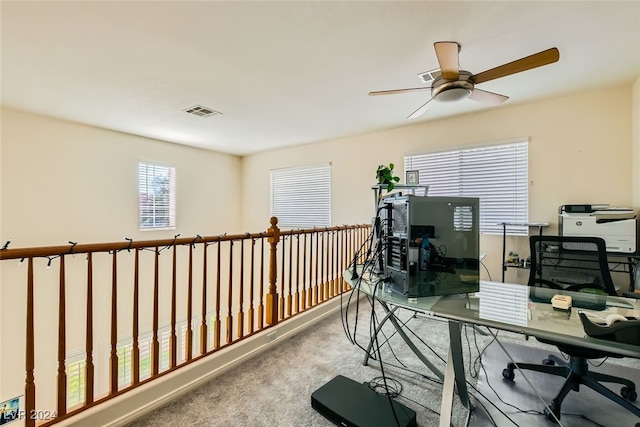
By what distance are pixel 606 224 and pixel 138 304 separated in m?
3.95

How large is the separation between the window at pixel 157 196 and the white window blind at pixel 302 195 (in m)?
1.81

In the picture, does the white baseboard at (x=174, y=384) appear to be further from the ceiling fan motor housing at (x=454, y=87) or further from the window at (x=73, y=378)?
the window at (x=73, y=378)

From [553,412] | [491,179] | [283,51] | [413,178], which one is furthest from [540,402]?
[283,51]

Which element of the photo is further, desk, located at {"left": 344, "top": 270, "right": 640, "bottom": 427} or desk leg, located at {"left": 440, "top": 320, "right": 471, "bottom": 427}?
desk leg, located at {"left": 440, "top": 320, "right": 471, "bottom": 427}

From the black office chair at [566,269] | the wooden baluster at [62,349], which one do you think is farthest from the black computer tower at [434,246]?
the wooden baluster at [62,349]

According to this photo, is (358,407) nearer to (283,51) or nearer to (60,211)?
(283,51)

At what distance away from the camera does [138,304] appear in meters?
1.91

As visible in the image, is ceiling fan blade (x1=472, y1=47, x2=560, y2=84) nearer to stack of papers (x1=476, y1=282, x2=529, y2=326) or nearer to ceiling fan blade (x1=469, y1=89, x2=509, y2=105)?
ceiling fan blade (x1=469, y1=89, x2=509, y2=105)

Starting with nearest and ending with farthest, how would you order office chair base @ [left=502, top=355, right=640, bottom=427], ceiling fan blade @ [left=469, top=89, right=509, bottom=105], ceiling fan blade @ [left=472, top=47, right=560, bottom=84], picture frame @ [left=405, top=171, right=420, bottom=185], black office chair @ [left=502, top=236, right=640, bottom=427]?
1. office chair base @ [left=502, top=355, right=640, bottom=427]
2. ceiling fan blade @ [left=472, top=47, right=560, bottom=84]
3. black office chair @ [left=502, top=236, right=640, bottom=427]
4. picture frame @ [left=405, top=171, right=420, bottom=185]
5. ceiling fan blade @ [left=469, top=89, right=509, bottom=105]

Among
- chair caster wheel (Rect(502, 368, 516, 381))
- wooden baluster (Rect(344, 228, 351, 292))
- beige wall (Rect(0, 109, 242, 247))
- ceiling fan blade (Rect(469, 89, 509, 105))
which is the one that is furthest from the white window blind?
chair caster wheel (Rect(502, 368, 516, 381))

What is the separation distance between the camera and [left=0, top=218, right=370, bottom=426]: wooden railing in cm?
159

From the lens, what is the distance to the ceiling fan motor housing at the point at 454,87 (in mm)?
2031

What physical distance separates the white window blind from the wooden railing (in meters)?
1.15

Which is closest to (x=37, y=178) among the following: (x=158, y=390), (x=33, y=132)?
(x=33, y=132)
